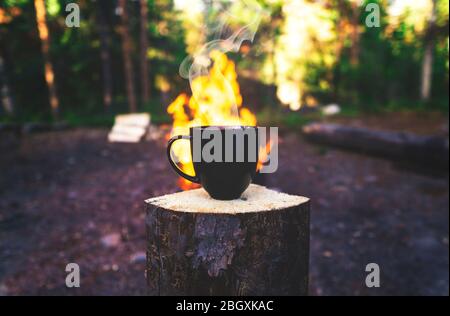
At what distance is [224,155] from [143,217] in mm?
2996

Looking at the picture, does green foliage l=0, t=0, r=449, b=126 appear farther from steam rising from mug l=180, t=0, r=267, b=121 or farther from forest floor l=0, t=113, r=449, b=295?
steam rising from mug l=180, t=0, r=267, b=121

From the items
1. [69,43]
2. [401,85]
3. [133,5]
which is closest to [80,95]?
[69,43]

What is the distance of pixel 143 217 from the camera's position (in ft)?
15.9

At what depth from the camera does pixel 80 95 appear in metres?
12.3

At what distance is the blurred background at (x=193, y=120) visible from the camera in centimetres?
395

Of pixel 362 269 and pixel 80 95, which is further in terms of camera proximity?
pixel 80 95

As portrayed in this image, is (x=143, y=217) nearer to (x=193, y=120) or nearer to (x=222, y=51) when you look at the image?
(x=193, y=120)

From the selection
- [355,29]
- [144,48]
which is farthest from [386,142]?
[355,29]

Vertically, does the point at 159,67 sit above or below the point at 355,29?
below

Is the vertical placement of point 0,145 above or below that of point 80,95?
below

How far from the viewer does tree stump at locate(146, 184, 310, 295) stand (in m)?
2.10
